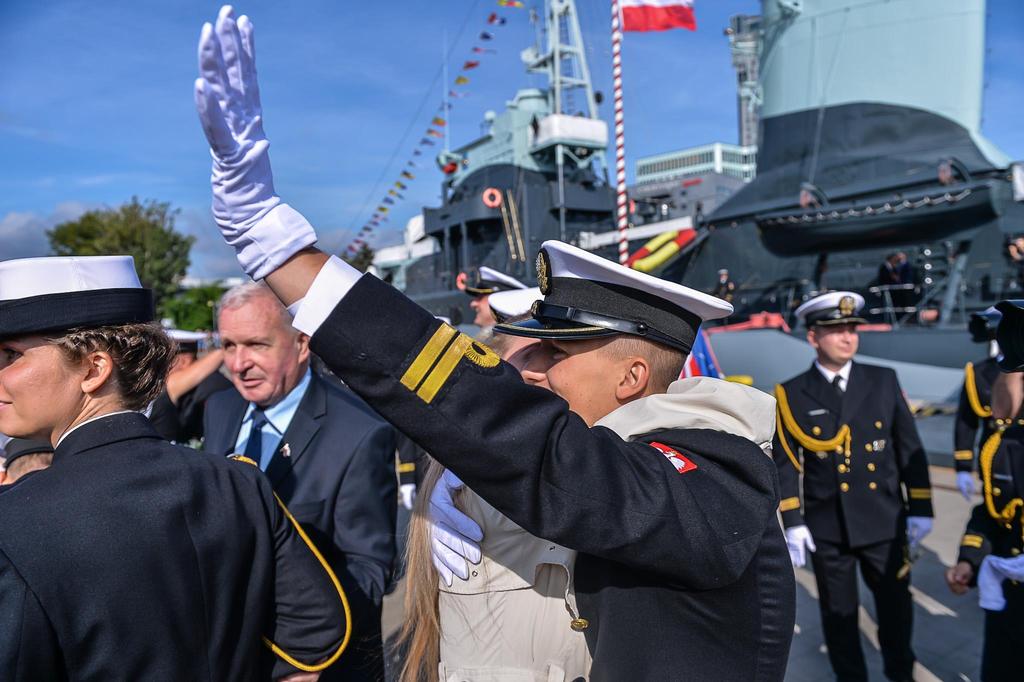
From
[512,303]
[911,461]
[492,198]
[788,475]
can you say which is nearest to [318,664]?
[512,303]

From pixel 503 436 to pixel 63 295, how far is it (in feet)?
3.21

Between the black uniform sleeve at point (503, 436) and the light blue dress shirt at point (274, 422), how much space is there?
1566 millimetres

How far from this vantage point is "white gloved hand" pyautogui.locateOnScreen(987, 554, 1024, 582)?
2.42m

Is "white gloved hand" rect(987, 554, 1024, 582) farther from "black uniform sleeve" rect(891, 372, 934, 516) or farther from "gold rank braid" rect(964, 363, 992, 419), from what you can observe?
"gold rank braid" rect(964, 363, 992, 419)

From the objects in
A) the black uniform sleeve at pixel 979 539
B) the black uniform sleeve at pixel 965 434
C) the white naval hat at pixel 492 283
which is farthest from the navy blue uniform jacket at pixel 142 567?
the black uniform sleeve at pixel 965 434

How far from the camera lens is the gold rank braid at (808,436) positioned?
3.69m

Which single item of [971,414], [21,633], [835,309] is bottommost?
[971,414]

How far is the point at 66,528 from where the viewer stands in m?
1.12

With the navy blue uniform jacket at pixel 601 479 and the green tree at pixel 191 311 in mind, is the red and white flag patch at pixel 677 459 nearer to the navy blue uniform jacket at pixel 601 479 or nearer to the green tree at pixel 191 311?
the navy blue uniform jacket at pixel 601 479

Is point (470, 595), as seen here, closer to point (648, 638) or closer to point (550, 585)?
point (550, 585)

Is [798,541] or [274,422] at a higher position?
[274,422]

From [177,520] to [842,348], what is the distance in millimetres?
3588

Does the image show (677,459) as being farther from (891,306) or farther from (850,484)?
(891,306)

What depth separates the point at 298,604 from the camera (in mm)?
1514
